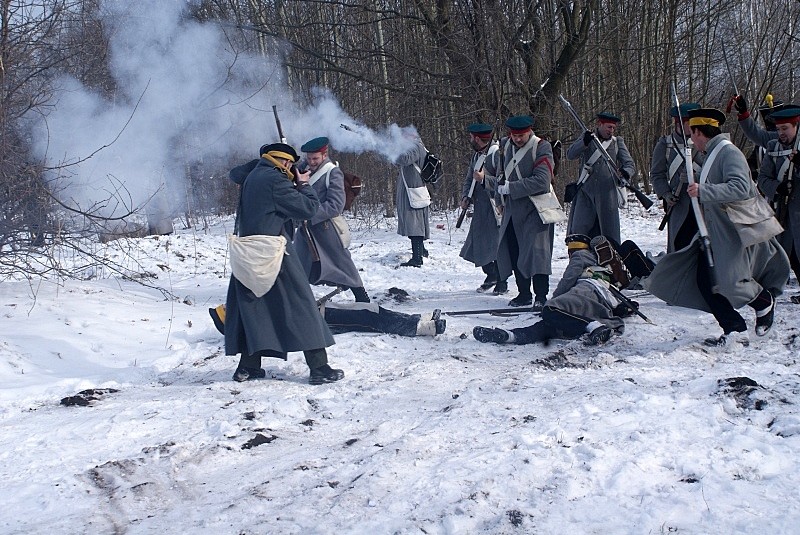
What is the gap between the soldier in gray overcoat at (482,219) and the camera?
9.42 metres

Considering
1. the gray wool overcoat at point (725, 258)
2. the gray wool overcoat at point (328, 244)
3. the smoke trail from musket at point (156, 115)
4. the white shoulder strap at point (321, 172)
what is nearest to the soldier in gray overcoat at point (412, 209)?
the smoke trail from musket at point (156, 115)

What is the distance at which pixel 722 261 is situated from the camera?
231 inches

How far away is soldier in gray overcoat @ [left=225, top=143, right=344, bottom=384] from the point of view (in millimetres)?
5617

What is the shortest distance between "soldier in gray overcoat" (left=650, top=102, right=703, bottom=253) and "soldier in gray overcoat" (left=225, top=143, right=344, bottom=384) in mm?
3091

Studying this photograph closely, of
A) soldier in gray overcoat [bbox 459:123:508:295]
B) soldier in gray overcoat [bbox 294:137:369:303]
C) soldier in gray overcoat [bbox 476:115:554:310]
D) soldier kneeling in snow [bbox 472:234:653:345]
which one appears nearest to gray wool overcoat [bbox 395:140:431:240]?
soldier in gray overcoat [bbox 459:123:508:295]

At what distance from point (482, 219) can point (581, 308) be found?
3.39 meters

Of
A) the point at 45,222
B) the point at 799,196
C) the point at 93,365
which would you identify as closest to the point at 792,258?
the point at 799,196

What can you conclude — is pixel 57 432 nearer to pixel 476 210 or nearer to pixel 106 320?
pixel 106 320

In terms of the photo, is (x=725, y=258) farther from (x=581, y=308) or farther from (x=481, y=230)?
(x=481, y=230)

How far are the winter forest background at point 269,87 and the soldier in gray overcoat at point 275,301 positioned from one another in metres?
1.58

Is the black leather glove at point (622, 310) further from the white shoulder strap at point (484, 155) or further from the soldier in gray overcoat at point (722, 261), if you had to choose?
the white shoulder strap at point (484, 155)

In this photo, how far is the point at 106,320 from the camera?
25.3ft

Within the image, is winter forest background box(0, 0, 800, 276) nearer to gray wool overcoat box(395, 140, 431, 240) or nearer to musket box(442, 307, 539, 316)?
gray wool overcoat box(395, 140, 431, 240)

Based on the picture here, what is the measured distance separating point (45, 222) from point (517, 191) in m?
4.72
